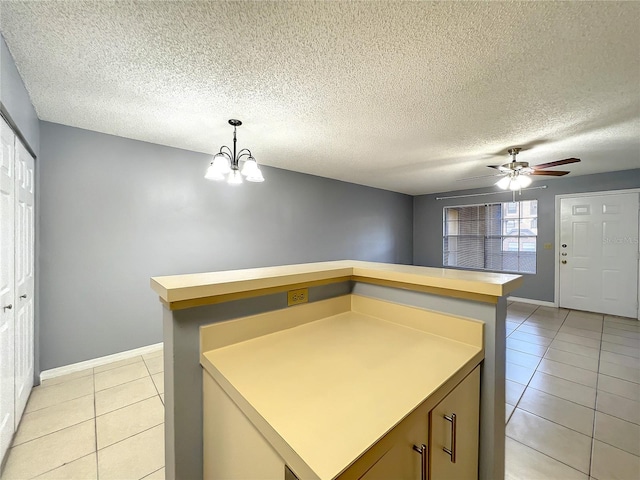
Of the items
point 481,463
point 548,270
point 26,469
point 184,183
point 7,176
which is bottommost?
point 26,469

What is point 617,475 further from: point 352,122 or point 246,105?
point 246,105

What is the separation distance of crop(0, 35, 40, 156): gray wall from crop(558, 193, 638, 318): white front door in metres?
6.94

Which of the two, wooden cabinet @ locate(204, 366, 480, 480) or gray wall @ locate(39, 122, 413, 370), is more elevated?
gray wall @ locate(39, 122, 413, 370)

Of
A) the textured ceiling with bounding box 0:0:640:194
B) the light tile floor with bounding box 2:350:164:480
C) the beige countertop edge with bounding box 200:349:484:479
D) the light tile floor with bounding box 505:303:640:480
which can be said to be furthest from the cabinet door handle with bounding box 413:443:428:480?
the textured ceiling with bounding box 0:0:640:194

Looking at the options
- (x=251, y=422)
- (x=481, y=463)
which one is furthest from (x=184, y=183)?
(x=481, y=463)

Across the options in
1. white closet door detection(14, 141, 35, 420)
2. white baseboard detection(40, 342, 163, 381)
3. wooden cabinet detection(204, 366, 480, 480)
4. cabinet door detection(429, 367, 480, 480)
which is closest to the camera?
wooden cabinet detection(204, 366, 480, 480)

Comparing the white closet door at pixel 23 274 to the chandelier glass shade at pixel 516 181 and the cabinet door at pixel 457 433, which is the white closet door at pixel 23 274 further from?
the chandelier glass shade at pixel 516 181

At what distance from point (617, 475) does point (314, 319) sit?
6.45ft

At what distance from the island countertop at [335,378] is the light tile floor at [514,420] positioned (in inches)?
46.3

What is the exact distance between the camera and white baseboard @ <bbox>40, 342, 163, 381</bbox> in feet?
8.29

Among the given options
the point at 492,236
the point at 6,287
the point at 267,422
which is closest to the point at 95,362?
the point at 6,287

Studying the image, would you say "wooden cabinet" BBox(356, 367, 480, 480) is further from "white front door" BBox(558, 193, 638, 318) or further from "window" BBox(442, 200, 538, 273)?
"window" BBox(442, 200, 538, 273)

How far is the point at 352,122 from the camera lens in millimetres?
2525

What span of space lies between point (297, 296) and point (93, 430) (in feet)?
6.18
